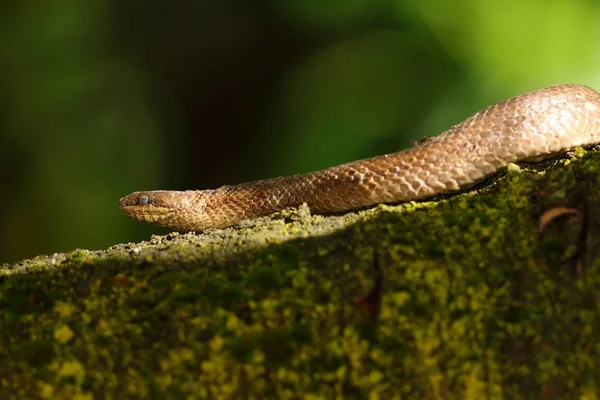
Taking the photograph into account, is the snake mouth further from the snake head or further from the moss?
the moss

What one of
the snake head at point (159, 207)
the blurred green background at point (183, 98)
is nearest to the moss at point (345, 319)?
the snake head at point (159, 207)

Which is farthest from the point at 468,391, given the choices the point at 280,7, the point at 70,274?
the point at 280,7

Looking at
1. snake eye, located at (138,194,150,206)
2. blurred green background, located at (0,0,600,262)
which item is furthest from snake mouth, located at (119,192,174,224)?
blurred green background, located at (0,0,600,262)

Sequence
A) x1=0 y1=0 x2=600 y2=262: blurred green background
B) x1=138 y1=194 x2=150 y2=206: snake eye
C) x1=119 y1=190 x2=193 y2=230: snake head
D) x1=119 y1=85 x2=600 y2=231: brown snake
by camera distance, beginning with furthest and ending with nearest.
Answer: x1=0 y1=0 x2=600 y2=262: blurred green background < x1=138 y1=194 x2=150 y2=206: snake eye < x1=119 y1=190 x2=193 y2=230: snake head < x1=119 y1=85 x2=600 y2=231: brown snake

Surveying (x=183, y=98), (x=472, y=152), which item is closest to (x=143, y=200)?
(x=472, y=152)

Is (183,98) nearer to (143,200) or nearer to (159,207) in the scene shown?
(143,200)
